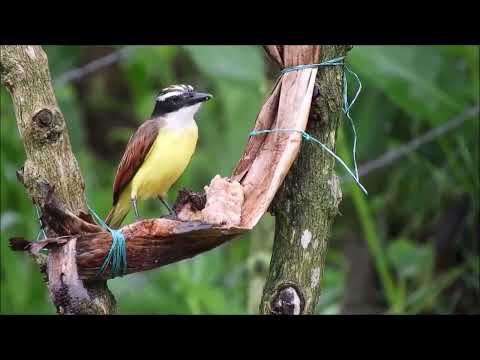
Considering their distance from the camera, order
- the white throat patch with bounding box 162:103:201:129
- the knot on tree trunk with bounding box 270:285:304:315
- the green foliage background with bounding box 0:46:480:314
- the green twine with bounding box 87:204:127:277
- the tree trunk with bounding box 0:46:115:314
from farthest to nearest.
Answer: the green foliage background with bounding box 0:46:480:314, the white throat patch with bounding box 162:103:201:129, the tree trunk with bounding box 0:46:115:314, the knot on tree trunk with bounding box 270:285:304:315, the green twine with bounding box 87:204:127:277

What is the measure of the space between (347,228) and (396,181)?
0.74 m

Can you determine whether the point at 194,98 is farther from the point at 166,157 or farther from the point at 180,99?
the point at 166,157

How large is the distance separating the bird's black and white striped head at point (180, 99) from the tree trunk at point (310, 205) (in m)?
0.50

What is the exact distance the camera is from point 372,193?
5.21 metres

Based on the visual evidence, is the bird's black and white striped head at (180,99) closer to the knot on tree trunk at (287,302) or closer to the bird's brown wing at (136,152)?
the bird's brown wing at (136,152)

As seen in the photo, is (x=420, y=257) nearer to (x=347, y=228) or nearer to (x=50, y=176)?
(x=347, y=228)

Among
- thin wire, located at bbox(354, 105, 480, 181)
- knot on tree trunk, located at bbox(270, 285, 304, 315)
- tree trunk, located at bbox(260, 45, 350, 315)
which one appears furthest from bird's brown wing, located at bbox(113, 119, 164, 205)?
thin wire, located at bbox(354, 105, 480, 181)

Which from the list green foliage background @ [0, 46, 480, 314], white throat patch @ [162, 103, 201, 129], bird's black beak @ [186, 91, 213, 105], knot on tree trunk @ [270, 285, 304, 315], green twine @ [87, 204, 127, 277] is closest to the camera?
green twine @ [87, 204, 127, 277]

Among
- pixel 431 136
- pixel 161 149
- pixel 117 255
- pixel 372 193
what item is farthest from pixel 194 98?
pixel 372 193

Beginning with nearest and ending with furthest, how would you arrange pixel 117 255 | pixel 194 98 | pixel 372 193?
pixel 117 255 < pixel 194 98 < pixel 372 193

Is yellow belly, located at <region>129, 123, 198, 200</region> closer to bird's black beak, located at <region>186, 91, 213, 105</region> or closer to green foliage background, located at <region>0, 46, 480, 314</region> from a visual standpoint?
bird's black beak, located at <region>186, 91, 213, 105</region>

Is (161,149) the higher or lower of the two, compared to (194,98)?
lower

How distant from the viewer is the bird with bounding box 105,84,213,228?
2801mm

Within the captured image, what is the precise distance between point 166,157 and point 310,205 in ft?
2.17
